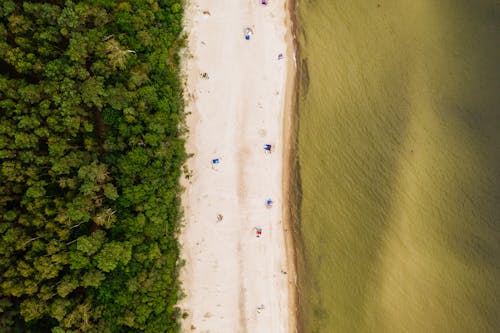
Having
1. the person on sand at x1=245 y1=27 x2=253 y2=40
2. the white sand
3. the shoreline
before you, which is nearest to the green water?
the shoreline

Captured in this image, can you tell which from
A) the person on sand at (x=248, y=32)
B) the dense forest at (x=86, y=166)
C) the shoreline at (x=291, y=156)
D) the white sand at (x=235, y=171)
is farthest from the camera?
the shoreline at (x=291, y=156)

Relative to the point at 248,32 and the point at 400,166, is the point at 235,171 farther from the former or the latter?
the point at 400,166

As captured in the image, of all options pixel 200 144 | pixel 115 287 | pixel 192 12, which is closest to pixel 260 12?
pixel 192 12

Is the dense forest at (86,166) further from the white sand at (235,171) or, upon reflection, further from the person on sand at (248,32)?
the person on sand at (248,32)

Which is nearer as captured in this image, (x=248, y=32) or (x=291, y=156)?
(x=248, y=32)

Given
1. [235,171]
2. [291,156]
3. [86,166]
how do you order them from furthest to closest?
[291,156] < [235,171] < [86,166]

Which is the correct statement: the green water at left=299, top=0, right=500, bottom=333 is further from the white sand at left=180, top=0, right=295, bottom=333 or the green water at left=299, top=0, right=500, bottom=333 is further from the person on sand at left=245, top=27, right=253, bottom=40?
the person on sand at left=245, top=27, right=253, bottom=40

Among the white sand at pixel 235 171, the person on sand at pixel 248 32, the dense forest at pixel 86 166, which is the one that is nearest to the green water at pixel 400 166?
the white sand at pixel 235 171

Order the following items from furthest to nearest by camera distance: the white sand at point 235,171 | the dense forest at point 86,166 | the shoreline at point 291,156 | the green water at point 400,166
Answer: the green water at point 400,166
the shoreline at point 291,156
the white sand at point 235,171
the dense forest at point 86,166

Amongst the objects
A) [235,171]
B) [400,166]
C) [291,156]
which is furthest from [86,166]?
[400,166]
